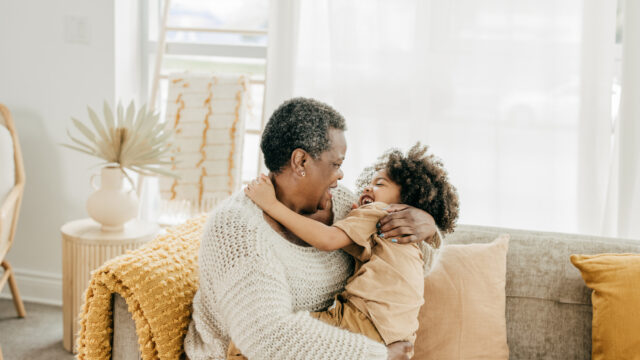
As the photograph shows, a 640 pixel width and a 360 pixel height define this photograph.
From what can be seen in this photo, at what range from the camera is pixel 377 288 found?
1423 mm

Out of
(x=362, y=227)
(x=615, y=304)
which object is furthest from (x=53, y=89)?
(x=615, y=304)

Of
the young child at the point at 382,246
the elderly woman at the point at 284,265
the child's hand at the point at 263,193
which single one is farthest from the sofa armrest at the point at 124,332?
the child's hand at the point at 263,193

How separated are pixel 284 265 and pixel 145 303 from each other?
1.17ft

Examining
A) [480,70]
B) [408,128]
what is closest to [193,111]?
[408,128]

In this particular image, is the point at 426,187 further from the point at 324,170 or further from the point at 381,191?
the point at 324,170

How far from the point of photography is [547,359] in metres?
1.74

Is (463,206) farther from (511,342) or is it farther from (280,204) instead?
(280,204)

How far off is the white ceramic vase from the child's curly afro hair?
128 centimetres

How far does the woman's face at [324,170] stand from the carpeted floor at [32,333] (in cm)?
164

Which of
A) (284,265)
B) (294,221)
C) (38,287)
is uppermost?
(294,221)

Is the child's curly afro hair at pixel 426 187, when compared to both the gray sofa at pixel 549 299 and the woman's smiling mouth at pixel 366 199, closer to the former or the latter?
the woman's smiling mouth at pixel 366 199

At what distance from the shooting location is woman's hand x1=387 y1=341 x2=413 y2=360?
1388 millimetres

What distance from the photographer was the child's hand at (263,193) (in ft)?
4.62

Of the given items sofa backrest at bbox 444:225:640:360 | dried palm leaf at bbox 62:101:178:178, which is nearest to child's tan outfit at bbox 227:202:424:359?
sofa backrest at bbox 444:225:640:360
